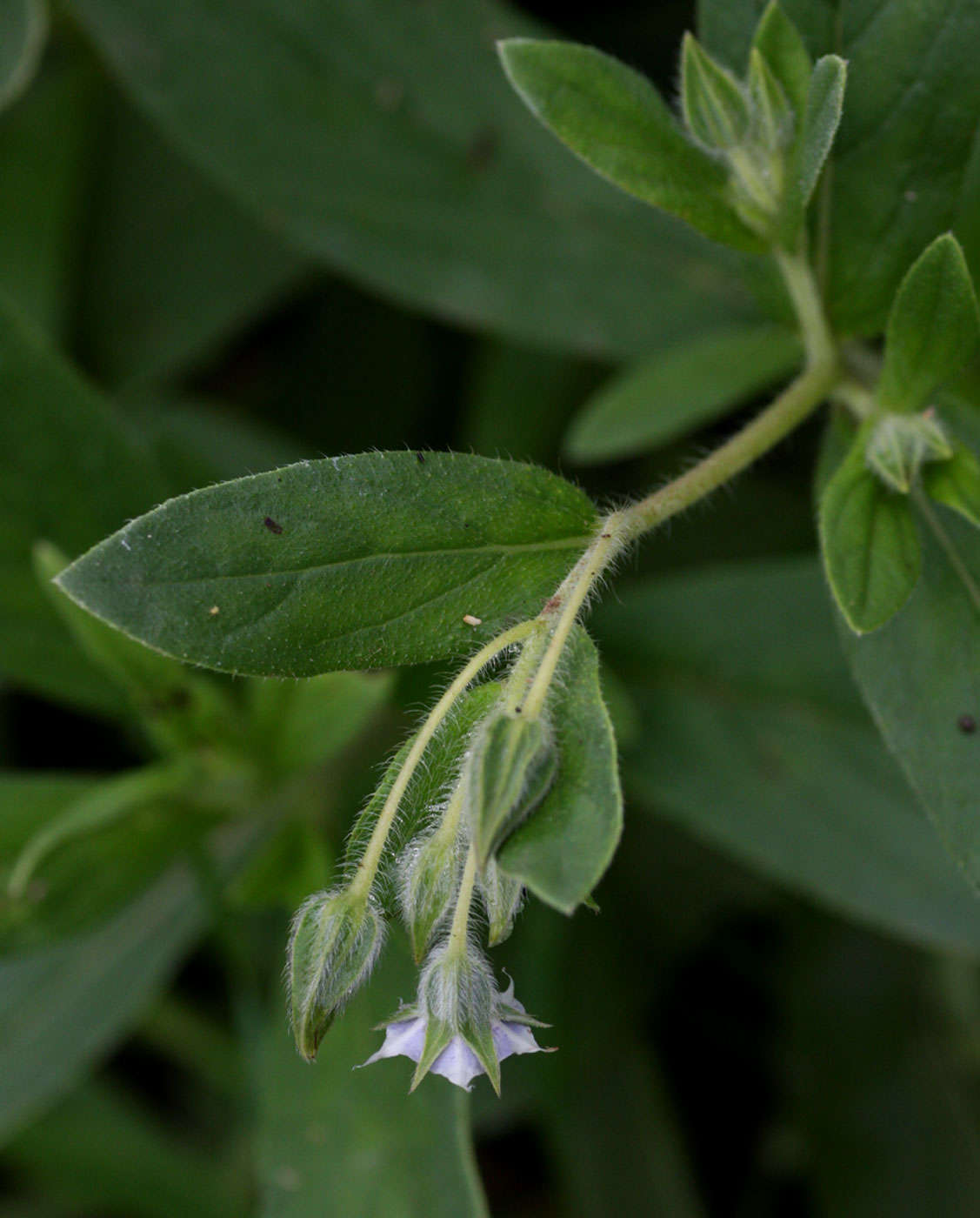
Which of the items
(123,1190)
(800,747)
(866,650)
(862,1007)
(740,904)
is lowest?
(123,1190)

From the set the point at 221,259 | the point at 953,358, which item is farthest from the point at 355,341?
the point at 953,358

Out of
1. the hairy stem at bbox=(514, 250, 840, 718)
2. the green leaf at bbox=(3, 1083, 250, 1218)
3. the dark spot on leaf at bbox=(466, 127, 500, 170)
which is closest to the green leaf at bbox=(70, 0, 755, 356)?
the dark spot on leaf at bbox=(466, 127, 500, 170)

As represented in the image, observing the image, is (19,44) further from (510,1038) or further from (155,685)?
(510,1038)

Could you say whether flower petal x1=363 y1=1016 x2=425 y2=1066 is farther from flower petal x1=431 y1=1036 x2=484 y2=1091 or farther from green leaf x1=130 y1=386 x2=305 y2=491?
green leaf x1=130 y1=386 x2=305 y2=491

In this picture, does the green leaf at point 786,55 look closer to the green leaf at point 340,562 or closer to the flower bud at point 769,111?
the flower bud at point 769,111

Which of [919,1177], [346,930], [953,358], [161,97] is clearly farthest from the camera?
[919,1177]

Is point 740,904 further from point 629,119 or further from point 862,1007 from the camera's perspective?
point 629,119

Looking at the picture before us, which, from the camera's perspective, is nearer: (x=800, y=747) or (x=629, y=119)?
(x=629, y=119)
